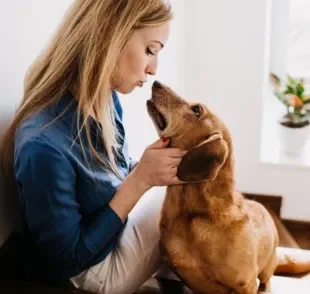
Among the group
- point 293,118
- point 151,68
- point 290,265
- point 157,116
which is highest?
point 151,68

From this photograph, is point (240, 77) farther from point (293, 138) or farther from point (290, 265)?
point (290, 265)

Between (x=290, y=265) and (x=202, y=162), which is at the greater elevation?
(x=202, y=162)

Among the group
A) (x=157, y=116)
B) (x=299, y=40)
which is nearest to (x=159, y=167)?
(x=157, y=116)

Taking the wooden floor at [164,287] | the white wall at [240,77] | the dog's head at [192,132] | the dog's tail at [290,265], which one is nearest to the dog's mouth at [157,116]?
the dog's head at [192,132]

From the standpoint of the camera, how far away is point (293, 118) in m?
2.40

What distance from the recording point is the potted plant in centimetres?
237

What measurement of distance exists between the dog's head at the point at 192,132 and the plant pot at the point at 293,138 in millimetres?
1283

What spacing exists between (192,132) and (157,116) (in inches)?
4.4

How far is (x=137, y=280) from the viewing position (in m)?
1.27

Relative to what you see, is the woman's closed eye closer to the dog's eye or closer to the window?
the dog's eye

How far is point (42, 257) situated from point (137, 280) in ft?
0.81

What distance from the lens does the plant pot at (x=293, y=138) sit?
2.42 m

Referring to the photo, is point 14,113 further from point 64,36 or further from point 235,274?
point 235,274

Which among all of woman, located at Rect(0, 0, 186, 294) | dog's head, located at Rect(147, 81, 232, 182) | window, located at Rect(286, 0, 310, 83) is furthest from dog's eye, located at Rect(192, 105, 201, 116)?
window, located at Rect(286, 0, 310, 83)
